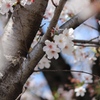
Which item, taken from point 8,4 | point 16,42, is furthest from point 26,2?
point 16,42

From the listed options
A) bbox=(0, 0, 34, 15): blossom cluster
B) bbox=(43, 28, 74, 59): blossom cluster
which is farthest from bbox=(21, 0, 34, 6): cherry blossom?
bbox=(43, 28, 74, 59): blossom cluster

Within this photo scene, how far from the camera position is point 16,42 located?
1516mm

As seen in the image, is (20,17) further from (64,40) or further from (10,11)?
(64,40)

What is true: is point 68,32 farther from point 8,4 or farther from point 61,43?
point 8,4

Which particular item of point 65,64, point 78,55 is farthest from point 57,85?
point 78,55

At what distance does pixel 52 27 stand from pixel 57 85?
233cm

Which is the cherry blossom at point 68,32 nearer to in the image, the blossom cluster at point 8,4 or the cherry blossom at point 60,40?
the cherry blossom at point 60,40

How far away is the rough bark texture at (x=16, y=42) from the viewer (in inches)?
56.9

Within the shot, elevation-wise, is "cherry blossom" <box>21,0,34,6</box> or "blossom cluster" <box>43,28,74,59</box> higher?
"cherry blossom" <box>21,0,34,6</box>

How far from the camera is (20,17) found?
155 centimetres

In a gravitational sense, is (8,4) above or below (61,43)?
above

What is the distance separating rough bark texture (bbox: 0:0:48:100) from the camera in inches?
56.9

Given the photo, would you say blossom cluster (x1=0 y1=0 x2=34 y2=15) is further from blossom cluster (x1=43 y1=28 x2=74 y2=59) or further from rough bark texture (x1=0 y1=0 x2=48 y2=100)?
blossom cluster (x1=43 y1=28 x2=74 y2=59)

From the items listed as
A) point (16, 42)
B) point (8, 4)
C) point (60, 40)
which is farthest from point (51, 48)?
point (8, 4)
